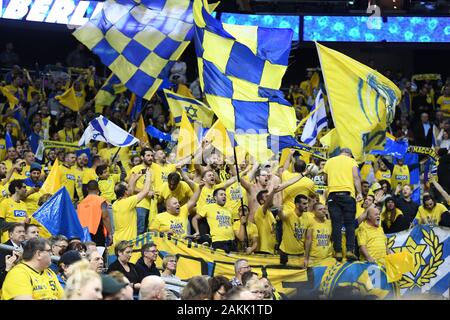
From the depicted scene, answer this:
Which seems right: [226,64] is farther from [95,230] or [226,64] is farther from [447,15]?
[447,15]

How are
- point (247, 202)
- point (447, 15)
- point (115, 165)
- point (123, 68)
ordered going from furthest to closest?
1. point (447, 15)
2. point (115, 165)
3. point (123, 68)
4. point (247, 202)

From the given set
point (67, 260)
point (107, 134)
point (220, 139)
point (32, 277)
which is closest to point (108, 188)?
point (107, 134)

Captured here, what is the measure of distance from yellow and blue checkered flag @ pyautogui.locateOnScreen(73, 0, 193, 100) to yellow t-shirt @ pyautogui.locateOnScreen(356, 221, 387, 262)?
14.1 ft

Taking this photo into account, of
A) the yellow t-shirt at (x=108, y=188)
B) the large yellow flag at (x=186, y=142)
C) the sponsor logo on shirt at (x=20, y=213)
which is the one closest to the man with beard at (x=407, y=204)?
the large yellow flag at (x=186, y=142)

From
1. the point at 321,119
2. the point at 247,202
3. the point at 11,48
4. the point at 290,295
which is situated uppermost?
the point at 11,48

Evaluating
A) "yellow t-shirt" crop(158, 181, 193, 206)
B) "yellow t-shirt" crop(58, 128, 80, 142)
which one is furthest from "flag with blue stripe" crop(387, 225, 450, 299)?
"yellow t-shirt" crop(58, 128, 80, 142)

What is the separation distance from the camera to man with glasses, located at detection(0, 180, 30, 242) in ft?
47.2

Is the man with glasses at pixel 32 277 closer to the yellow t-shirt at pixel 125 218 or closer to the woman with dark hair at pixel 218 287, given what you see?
the woman with dark hair at pixel 218 287

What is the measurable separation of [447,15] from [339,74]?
12.1m

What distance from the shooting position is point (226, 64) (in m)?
13.6

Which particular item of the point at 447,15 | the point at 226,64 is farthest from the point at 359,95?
the point at 447,15

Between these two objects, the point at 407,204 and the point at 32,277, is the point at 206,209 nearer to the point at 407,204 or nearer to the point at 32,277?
the point at 407,204

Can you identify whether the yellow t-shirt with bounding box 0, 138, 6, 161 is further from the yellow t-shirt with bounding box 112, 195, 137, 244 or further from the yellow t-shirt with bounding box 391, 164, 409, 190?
the yellow t-shirt with bounding box 391, 164, 409, 190

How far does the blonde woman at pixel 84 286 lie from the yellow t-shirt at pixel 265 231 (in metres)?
7.42
